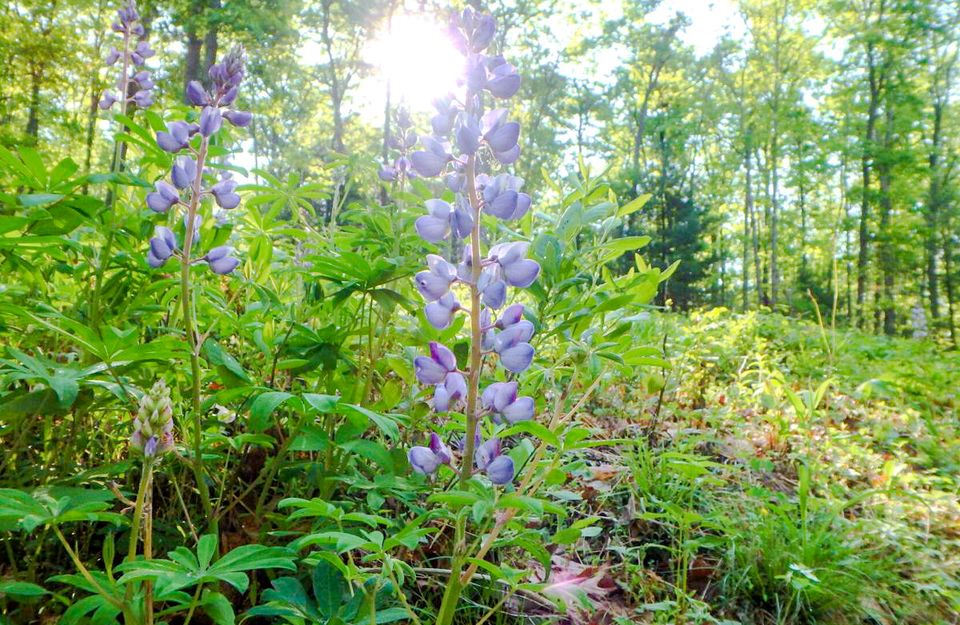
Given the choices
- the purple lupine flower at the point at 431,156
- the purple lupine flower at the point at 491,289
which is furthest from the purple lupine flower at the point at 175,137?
the purple lupine flower at the point at 491,289

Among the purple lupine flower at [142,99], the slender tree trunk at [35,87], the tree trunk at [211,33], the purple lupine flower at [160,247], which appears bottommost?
the purple lupine flower at [160,247]

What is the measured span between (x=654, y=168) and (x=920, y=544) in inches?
798

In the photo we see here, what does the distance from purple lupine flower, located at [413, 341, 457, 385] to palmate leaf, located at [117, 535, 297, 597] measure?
0.41m

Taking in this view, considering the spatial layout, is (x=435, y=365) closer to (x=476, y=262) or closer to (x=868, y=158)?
(x=476, y=262)

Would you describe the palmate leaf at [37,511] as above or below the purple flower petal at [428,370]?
below

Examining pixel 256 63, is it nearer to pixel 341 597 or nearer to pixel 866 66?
pixel 341 597

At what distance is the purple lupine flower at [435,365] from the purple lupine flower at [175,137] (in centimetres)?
88

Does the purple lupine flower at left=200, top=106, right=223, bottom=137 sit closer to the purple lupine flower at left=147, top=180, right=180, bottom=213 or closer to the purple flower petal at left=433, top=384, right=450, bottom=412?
the purple lupine flower at left=147, top=180, right=180, bottom=213

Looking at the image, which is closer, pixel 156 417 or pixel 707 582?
pixel 156 417

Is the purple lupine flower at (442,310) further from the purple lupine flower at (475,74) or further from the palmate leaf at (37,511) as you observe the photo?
the palmate leaf at (37,511)

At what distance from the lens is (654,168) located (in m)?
20.9

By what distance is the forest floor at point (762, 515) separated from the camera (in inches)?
74.0

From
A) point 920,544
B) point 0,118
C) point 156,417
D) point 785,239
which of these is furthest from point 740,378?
point 785,239

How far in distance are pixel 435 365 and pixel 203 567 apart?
0.54 meters
